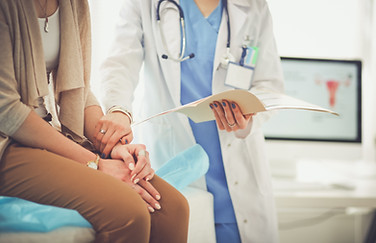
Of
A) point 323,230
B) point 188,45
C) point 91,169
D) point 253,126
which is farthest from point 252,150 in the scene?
point 323,230

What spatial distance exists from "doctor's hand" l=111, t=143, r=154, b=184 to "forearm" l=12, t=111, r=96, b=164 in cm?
6

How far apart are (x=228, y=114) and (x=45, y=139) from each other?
18.3 inches

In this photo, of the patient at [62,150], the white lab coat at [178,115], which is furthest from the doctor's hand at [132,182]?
the white lab coat at [178,115]

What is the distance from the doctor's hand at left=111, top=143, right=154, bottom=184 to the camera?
26.4 inches

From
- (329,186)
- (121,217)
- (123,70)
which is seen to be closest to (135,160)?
(121,217)

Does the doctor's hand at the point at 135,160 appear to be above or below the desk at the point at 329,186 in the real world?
above

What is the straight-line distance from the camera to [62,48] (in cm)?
70

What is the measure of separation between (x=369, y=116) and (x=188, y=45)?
1.50m

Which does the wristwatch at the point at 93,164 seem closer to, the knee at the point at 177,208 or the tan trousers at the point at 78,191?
the tan trousers at the point at 78,191

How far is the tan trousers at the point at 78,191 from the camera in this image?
0.55m

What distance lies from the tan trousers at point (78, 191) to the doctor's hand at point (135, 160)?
70mm

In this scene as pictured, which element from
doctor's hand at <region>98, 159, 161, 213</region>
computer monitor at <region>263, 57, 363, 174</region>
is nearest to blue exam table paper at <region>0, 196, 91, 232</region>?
doctor's hand at <region>98, 159, 161, 213</region>

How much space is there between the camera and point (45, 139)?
0.63 meters

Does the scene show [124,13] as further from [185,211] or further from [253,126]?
[185,211]
